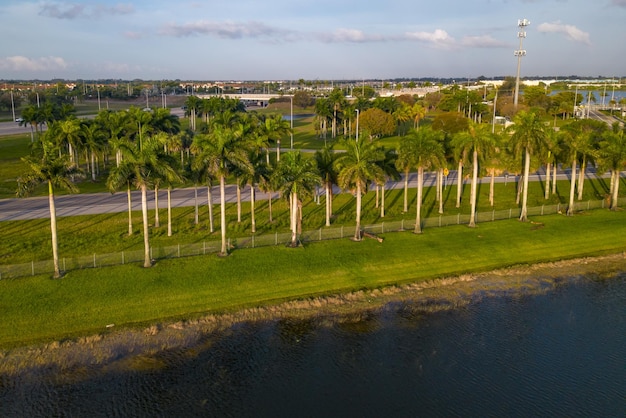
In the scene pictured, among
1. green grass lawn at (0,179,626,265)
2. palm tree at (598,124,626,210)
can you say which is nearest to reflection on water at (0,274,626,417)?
green grass lawn at (0,179,626,265)

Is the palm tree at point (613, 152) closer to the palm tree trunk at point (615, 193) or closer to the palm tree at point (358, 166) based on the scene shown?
the palm tree trunk at point (615, 193)

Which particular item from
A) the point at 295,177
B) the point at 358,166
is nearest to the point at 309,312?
the point at 295,177

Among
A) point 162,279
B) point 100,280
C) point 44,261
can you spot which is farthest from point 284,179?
point 44,261

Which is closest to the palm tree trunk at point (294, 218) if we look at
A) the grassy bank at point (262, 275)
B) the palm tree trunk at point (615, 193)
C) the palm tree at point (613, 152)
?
the grassy bank at point (262, 275)

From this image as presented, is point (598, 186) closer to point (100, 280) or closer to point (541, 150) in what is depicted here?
point (541, 150)

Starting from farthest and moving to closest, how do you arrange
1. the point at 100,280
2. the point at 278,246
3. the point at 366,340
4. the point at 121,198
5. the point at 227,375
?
the point at 121,198, the point at 278,246, the point at 100,280, the point at 366,340, the point at 227,375

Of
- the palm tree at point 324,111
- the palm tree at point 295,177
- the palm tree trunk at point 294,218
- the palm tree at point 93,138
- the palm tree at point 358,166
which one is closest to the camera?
the palm tree at point 295,177

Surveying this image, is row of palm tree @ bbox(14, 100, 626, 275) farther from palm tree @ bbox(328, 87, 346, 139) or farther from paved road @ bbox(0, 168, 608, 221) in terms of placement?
palm tree @ bbox(328, 87, 346, 139)
